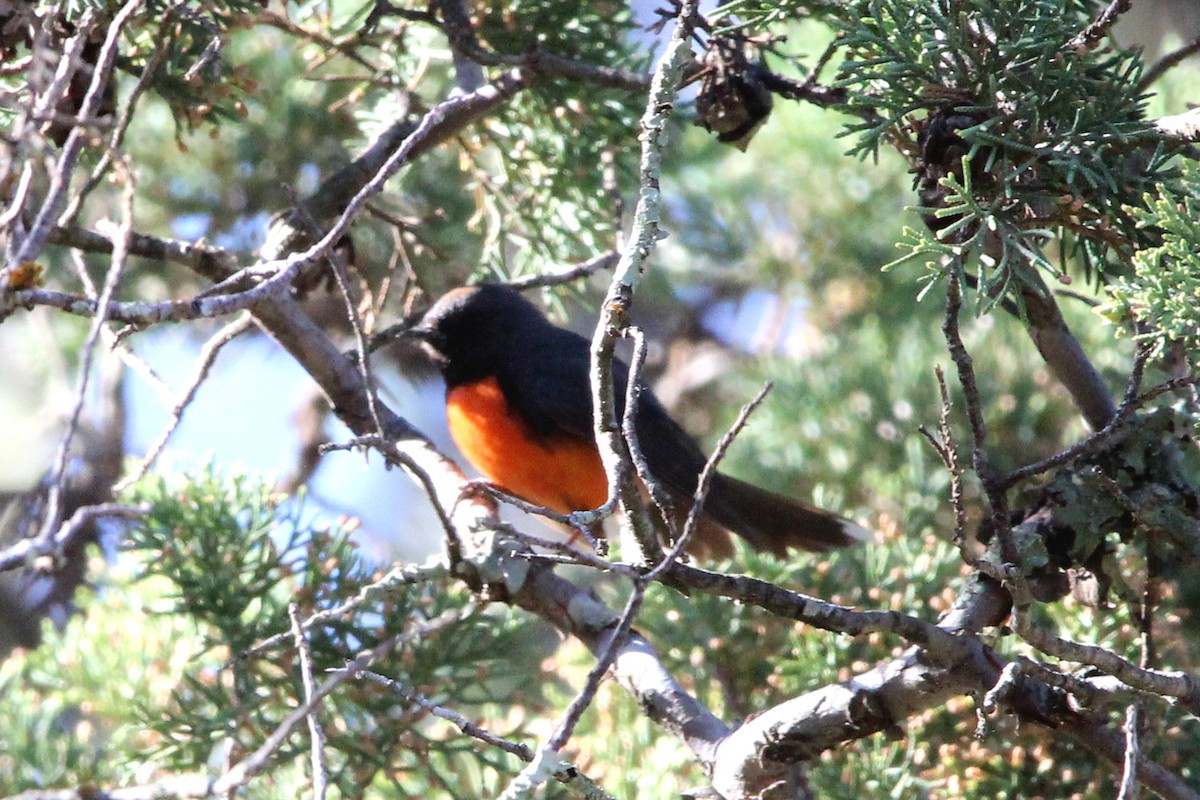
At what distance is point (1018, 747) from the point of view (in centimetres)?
292

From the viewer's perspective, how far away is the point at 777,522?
4039 millimetres

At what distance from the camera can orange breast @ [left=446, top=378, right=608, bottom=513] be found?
14.9ft

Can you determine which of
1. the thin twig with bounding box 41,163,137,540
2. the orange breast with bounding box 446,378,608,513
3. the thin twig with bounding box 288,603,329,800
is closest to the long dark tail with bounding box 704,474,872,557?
the orange breast with bounding box 446,378,608,513

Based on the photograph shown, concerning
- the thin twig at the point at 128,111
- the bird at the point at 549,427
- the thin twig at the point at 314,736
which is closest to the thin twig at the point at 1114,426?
the thin twig at the point at 314,736

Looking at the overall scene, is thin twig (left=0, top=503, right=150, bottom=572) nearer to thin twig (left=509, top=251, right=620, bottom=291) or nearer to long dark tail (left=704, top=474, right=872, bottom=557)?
thin twig (left=509, top=251, right=620, bottom=291)

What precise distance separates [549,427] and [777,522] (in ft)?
3.15

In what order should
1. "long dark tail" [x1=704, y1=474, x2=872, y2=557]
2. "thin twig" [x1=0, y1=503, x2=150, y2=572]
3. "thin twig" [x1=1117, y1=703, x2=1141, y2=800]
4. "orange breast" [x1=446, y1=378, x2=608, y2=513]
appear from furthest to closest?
1. "orange breast" [x1=446, y1=378, x2=608, y2=513]
2. "long dark tail" [x1=704, y1=474, x2=872, y2=557]
3. "thin twig" [x1=1117, y1=703, x2=1141, y2=800]
4. "thin twig" [x1=0, y1=503, x2=150, y2=572]

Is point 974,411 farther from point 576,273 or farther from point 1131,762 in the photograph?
point 576,273

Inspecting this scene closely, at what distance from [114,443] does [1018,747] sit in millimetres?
3636

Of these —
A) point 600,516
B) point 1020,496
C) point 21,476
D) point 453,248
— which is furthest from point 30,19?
point 21,476

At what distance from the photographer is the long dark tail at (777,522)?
12.7 ft

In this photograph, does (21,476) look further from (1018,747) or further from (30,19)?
(1018,747)

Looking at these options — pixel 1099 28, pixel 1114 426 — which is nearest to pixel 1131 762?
pixel 1114 426

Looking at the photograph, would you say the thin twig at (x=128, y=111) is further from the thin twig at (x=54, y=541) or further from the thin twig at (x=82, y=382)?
the thin twig at (x=54, y=541)
